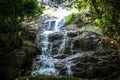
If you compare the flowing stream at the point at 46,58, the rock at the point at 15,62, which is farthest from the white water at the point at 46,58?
the rock at the point at 15,62

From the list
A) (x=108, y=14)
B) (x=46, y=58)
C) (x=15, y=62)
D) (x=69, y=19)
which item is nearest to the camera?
(x=108, y=14)

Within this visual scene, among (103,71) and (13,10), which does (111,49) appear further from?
(13,10)

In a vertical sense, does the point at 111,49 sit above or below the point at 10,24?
below

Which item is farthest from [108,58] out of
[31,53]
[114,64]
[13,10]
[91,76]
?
[13,10]

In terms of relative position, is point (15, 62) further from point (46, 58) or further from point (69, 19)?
point (69, 19)

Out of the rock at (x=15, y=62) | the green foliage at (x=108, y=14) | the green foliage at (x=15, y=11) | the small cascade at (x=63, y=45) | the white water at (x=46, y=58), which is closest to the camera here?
the green foliage at (x=108, y=14)

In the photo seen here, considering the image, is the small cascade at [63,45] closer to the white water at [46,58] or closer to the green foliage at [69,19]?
the white water at [46,58]

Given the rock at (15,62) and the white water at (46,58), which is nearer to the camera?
the rock at (15,62)

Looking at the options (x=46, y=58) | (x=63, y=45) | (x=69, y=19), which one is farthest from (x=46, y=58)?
(x=69, y=19)

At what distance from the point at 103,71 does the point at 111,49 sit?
2118 mm

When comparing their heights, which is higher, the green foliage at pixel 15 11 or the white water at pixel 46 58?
the green foliage at pixel 15 11

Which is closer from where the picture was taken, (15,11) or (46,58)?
(15,11)

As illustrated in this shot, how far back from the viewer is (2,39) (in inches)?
747

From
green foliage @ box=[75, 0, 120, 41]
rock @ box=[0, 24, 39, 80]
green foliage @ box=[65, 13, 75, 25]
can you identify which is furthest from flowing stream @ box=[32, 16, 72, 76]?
green foliage @ box=[75, 0, 120, 41]
